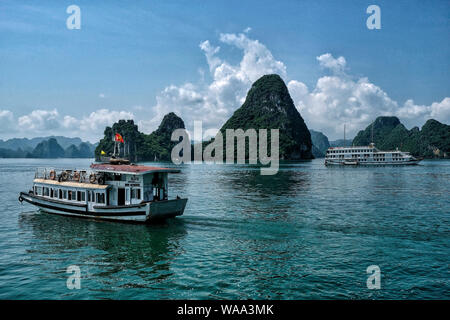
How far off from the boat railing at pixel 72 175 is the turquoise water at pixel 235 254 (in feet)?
11.1

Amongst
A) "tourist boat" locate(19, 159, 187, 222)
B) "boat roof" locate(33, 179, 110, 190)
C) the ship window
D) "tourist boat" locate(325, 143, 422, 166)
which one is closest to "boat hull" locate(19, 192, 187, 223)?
"tourist boat" locate(19, 159, 187, 222)

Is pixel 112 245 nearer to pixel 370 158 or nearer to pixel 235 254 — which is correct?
pixel 235 254

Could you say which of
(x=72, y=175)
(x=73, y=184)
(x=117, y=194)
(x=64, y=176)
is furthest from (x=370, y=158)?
(x=73, y=184)

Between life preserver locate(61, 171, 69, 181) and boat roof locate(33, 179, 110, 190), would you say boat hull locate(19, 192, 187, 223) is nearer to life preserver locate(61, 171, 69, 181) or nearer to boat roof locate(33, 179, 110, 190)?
boat roof locate(33, 179, 110, 190)

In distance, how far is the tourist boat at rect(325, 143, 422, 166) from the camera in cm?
11900

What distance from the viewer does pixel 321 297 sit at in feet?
41.3

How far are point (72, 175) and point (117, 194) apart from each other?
6.01 meters

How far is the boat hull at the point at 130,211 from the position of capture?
2359cm

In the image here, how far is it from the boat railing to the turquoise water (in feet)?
11.1

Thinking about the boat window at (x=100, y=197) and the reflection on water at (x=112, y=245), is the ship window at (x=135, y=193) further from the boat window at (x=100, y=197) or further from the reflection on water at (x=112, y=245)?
the boat window at (x=100, y=197)

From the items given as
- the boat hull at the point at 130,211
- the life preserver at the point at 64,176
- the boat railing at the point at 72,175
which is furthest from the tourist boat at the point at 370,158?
the life preserver at the point at 64,176

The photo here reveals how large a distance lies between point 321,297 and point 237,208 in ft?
64.3
